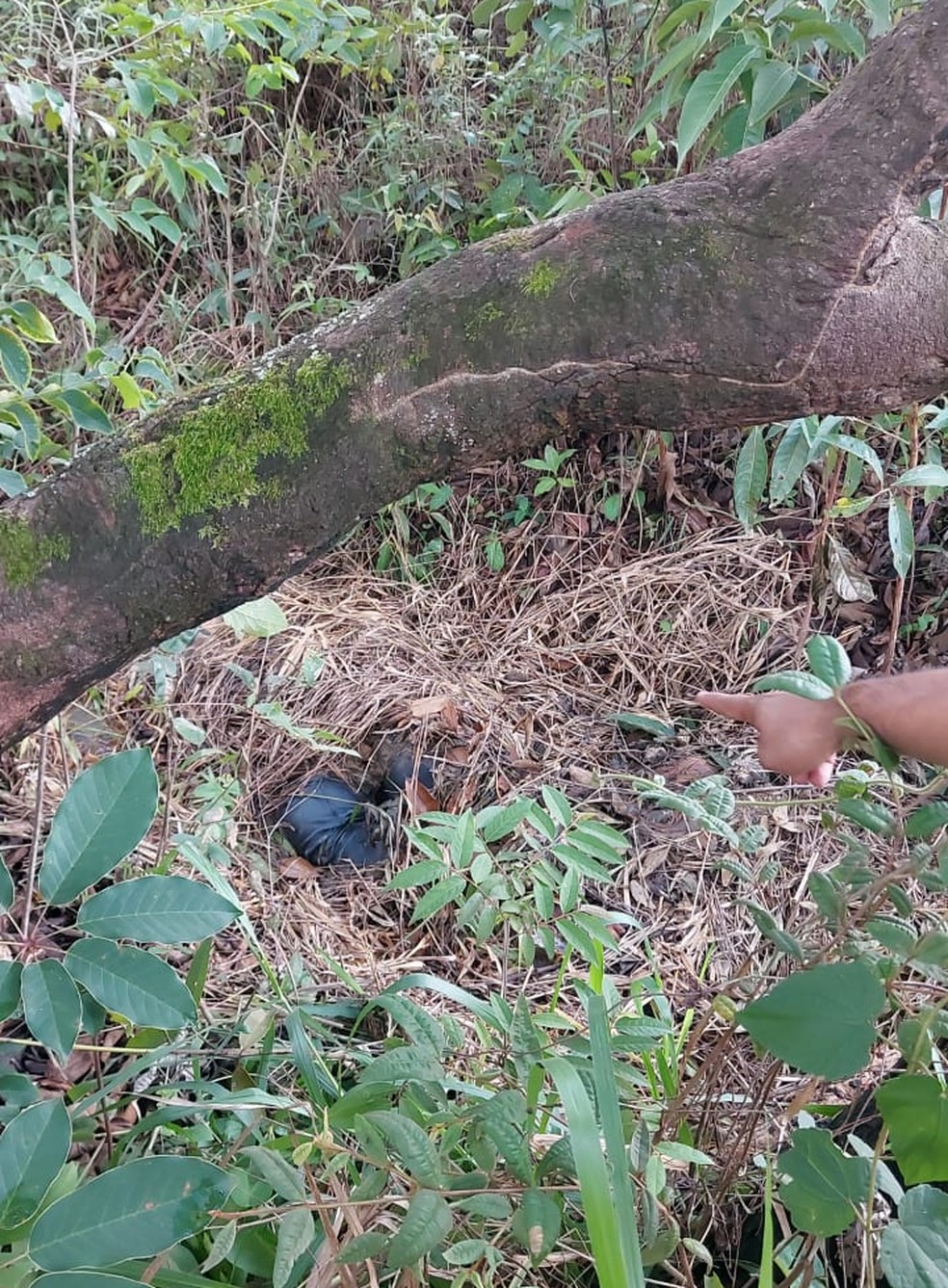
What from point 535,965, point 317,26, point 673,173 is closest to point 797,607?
point 535,965

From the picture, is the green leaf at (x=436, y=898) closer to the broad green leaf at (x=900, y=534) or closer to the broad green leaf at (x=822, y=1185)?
the broad green leaf at (x=822, y=1185)

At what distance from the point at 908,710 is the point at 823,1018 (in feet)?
0.75

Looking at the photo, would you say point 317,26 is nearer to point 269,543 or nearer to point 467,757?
point 467,757

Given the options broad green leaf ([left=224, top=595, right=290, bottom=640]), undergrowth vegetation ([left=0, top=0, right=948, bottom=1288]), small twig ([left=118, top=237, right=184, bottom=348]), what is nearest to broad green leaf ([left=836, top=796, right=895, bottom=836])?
undergrowth vegetation ([left=0, top=0, right=948, bottom=1288])

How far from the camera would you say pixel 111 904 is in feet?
2.39

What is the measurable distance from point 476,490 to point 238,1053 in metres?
1.73

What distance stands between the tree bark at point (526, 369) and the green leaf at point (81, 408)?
1.00ft

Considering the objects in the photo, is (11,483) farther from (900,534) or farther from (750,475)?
(900,534)

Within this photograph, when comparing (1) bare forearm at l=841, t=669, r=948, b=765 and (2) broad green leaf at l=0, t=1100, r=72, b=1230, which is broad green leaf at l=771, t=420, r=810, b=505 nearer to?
(1) bare forearm at l=841, t=669, r=948, b=765

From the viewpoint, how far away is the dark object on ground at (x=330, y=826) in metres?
1.81

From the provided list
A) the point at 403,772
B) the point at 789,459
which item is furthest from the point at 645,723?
the point at 789,459

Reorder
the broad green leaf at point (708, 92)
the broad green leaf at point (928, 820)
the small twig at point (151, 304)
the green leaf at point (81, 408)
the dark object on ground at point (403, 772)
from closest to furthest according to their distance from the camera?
the broad green leaf at point (928, 820) → the green leaf at point (81, 408) → the broad green leaf at point (708, 92) → the dark object on ground at point (403, 772) → the small twig at point (151, 304)

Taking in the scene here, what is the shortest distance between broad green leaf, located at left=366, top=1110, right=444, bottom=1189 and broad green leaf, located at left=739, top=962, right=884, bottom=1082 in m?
0.30

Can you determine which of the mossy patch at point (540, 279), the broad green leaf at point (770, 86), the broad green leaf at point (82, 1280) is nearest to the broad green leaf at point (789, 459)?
the broad green leaf at point (770, 86)
